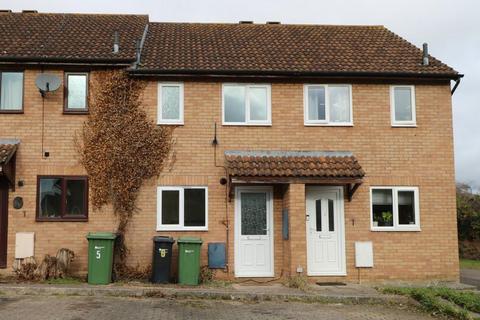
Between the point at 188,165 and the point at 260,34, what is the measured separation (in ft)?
19.8

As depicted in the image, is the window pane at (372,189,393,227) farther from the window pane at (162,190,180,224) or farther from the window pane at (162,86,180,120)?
the window pane at (162,86,180,120)

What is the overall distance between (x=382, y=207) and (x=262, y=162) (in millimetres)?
3443

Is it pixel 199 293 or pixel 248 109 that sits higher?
pixel 248 109

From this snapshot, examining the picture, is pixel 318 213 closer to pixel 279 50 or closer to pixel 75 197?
pixel 279 50

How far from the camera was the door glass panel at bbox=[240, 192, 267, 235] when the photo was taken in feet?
45.6

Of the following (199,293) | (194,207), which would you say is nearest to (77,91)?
(194,207)

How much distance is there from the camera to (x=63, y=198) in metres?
13.5

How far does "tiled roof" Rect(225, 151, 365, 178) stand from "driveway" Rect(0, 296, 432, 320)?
3.29 m

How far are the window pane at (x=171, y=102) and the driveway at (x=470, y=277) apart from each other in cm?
899

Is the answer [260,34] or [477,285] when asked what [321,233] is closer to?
[477,285]

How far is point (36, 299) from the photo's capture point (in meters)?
10.9

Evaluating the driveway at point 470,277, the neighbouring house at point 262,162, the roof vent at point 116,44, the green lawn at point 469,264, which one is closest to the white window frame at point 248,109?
the neighbouring house at point 262,162

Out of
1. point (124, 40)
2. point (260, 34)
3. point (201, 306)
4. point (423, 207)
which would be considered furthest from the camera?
point (260, 34)

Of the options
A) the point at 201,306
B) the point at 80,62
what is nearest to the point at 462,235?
the point at 201,306
